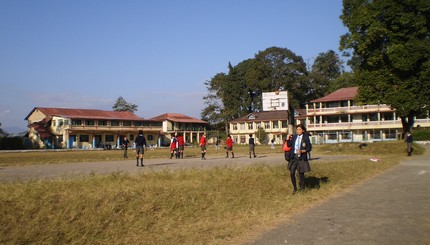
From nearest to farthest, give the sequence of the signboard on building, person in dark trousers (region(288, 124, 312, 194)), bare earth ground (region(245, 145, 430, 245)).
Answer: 1. bare earth ground (region(245, 145, 430, 245))
2. person in dark trousers (region(288, 124, 312, 194))
3. the signboard on building

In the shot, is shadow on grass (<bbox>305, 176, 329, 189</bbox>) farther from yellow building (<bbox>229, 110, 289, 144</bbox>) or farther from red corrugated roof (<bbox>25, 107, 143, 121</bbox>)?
yellow building (<bbox>229, 110, 289, 144</bbox>)

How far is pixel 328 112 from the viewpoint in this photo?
6900 centimetres

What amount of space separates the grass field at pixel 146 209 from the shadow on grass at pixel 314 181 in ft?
2.01

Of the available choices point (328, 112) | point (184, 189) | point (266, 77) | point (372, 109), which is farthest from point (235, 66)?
point (184, 189)

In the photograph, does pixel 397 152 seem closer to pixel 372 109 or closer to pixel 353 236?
pixel 353 236

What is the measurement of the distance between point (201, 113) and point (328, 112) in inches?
1160

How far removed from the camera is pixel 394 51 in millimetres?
28609

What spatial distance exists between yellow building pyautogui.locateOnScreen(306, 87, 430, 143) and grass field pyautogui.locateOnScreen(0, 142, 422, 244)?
185 ft

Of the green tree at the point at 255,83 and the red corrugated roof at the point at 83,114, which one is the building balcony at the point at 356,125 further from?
the red corrugated roof at the point at 83,114

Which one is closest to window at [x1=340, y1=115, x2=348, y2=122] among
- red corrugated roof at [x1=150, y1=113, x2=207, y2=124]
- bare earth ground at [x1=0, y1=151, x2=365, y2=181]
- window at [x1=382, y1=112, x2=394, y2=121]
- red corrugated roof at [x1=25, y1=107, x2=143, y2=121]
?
window at [x1=382, y1=112, x2=394, y2=121]

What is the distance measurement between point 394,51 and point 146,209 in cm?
2664

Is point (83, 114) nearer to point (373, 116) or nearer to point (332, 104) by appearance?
point (332, 104)

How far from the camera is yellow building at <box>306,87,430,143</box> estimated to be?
63062 millimetres

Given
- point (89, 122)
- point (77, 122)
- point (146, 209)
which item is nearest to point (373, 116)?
point (89, 122)
